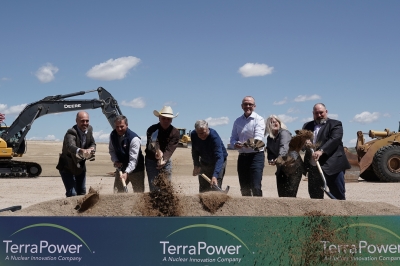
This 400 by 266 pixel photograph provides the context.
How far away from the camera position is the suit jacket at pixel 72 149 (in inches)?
248

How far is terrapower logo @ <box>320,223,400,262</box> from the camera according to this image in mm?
3973

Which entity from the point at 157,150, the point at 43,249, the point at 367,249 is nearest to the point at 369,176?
the point at 157,150

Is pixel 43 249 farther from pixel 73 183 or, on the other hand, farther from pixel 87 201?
pixel 73 183

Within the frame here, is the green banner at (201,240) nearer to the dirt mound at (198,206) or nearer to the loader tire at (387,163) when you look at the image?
the dirt mound at (198,206)

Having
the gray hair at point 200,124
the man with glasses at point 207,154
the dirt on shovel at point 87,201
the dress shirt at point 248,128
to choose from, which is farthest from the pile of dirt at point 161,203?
the dress shirt at point 248,128

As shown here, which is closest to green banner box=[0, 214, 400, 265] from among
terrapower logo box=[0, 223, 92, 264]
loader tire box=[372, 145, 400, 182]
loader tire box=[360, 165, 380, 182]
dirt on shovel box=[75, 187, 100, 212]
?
terrapower logo box=[0, 223, 92, 264]

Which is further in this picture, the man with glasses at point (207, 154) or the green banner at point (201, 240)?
the man with glasses at point (207, 154)

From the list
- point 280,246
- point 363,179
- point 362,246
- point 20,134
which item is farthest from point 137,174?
point 20,134

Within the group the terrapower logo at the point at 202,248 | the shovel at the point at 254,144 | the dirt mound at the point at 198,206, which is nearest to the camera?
the terrapower logo at the point at 202,248

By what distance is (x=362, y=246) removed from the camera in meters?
4.00

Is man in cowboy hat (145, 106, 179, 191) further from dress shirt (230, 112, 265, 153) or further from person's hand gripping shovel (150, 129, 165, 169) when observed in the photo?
dress shirt (230, 112, 265, 153)

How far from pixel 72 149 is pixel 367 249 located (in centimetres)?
372

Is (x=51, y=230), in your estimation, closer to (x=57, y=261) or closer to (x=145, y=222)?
(x=57, y=261)

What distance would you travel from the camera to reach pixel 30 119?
1845cm
